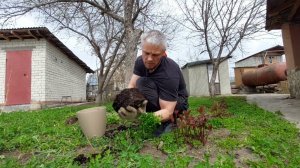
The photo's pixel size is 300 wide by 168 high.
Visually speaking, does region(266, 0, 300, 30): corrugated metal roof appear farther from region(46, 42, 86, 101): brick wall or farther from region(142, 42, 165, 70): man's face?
region(46, 42, 86, 101): brick wall

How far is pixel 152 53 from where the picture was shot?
2.82 metres

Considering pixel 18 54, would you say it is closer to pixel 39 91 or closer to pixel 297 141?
pixel 39 91

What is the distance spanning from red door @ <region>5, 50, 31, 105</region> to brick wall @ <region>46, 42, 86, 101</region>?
908 mm

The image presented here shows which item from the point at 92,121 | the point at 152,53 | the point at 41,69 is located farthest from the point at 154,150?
the point at 41,69

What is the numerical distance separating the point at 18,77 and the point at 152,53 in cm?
1207

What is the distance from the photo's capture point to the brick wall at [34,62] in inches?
513

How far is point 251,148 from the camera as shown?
2.88 m

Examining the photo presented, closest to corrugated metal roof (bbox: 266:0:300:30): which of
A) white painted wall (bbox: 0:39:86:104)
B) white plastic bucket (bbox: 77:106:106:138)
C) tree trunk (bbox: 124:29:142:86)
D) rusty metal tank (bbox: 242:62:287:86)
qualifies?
tree trunk (bbox: 124:29:142:86)

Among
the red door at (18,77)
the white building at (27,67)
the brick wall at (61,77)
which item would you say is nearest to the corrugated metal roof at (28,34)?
the white building at (27,67)

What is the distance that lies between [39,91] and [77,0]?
5638 mm

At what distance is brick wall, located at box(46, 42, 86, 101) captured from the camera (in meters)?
13.9

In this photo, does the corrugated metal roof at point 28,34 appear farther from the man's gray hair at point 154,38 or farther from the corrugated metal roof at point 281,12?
the man's gray hair at point 154,38

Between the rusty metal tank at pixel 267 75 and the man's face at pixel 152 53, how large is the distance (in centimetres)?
1856

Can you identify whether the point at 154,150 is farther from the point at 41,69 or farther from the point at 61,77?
the point at 61,77
